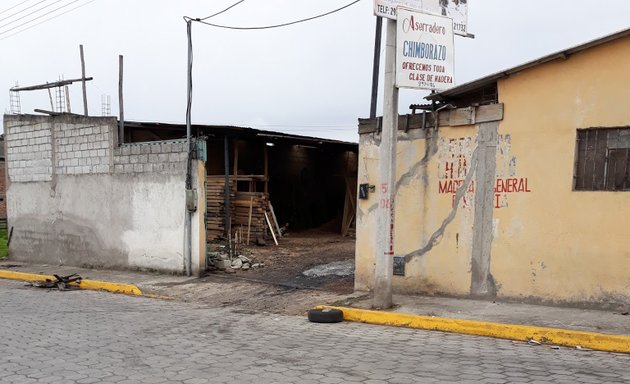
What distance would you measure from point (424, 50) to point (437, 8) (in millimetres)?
760

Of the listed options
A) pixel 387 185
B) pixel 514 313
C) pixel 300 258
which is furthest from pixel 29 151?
pixel 514 313

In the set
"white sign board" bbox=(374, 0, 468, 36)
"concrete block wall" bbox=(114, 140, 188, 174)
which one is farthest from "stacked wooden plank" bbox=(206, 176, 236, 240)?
"white sign board" bbox=(374, 0, 468, 36)

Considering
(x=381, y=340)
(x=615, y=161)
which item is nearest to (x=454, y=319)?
(x=381, y=340)

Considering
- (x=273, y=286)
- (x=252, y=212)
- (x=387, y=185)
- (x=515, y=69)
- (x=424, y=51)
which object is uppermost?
(x=424, y=51)

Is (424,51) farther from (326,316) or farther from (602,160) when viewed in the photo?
(326,316)

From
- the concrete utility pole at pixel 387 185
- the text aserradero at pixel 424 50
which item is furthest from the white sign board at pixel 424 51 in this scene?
the concrete utility pole at pixel 387 185

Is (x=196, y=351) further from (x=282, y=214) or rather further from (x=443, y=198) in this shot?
(x=282, y=214)

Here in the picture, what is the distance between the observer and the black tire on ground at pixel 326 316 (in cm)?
749

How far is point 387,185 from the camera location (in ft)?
25.0

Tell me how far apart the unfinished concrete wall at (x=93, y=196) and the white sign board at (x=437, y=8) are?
18.5 feet

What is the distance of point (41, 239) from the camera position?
1489cm

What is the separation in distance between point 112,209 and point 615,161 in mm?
10965

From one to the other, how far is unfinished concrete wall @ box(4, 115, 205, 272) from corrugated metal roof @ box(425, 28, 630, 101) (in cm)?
560

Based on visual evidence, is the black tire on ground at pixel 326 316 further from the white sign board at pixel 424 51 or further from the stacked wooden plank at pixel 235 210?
the stacked wooden plank at pixel 235 210
